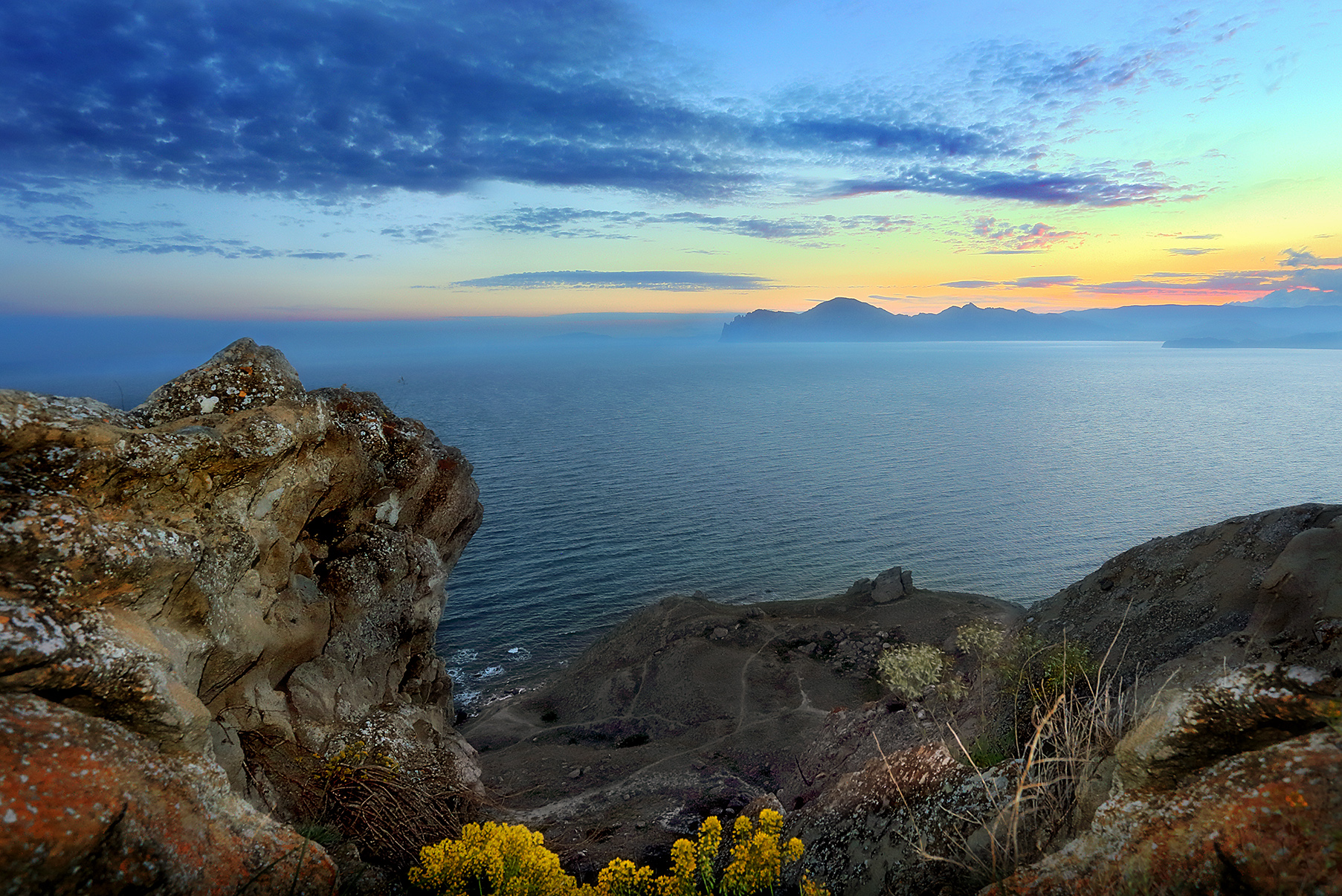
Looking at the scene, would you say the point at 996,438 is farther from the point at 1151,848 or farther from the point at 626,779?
the point at 1151,848

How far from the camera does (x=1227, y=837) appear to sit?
502 cm

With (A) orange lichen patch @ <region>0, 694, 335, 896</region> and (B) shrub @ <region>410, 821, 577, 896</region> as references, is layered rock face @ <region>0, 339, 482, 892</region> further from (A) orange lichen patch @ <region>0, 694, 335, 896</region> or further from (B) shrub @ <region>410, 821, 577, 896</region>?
(B) shrub @ <region>410, 821, 577, 896</region>

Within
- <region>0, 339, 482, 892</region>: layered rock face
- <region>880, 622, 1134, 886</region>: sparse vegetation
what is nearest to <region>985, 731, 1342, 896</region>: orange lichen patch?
<region>880, 622, 1134, 886</region>: sparse vegetation

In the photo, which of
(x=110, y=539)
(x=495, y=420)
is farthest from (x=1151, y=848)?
(x=495, y=420)

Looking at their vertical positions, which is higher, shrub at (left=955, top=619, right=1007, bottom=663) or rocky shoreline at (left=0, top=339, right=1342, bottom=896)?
rocky shoreline at (left=0, top=339, right=1342, bottom=896)

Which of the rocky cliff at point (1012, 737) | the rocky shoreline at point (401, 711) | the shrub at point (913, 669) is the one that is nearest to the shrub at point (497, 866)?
the rocky shoreline at point (401, 711)

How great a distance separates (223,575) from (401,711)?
7069 millimetres

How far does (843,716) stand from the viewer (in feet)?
68.9

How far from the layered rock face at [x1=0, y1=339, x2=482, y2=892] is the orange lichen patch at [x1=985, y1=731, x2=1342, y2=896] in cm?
838

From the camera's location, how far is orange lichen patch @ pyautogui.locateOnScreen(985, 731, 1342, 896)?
4578 millimetres

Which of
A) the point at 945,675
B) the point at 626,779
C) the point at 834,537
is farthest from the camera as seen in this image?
the point at 834,537

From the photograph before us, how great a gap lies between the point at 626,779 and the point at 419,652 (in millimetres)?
8974

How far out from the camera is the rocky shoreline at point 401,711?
5434 mm

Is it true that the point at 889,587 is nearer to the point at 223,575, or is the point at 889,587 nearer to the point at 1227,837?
the point at 223,575
